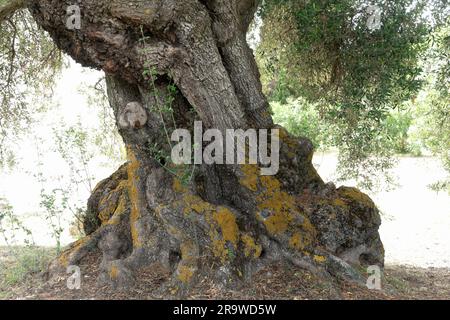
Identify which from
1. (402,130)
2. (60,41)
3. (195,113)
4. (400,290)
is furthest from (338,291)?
(402,130)

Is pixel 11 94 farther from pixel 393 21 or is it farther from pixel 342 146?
pixel 393 21

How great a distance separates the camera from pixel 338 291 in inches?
194

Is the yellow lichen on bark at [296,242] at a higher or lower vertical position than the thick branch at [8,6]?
lower

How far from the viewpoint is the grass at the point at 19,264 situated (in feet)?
18.6

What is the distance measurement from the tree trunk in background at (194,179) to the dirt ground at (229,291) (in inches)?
4.5

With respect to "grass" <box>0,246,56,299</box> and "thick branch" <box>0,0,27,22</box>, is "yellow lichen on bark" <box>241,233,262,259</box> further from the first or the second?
"thick branch" <box>0,0,27,22</box>

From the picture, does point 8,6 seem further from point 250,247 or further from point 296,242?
point 296,242

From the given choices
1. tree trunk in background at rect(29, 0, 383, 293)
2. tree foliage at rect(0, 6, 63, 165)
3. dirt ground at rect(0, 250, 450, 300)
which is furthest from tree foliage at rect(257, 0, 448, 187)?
tree foliage at rect(0, 6, 63, 165)

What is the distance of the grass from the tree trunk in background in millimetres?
682

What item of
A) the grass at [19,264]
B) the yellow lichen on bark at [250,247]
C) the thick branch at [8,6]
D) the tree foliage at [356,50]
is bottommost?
the grass at [19,264]

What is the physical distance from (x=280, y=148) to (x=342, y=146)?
267 centimetres

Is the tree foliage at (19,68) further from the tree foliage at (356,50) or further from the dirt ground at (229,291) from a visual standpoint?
the tree foliage at (356,50)

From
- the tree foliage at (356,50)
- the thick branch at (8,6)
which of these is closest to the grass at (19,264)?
the thick branch at (8,6)

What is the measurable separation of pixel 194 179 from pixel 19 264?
2961 mm
